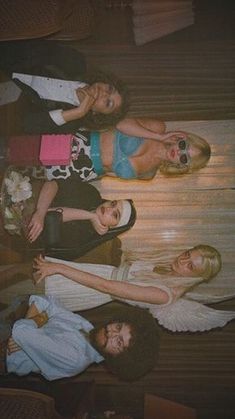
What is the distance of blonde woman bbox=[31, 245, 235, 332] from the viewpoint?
117 inches

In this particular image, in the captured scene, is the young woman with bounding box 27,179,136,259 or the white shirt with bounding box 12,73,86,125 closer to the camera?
the young woman with bounding box 27,179,136,259

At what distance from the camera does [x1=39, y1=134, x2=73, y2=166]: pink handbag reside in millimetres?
3053

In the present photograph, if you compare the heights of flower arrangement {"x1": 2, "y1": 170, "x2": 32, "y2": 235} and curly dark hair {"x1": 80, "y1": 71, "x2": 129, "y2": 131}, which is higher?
curly dark hair {"x1": 80, "y1": 71, "x2": 129, "y2": 131}

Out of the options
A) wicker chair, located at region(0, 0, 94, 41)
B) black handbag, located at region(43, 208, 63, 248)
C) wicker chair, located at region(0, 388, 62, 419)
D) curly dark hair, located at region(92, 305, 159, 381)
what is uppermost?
wicker chair, located at region(0, 0, 94, 41)

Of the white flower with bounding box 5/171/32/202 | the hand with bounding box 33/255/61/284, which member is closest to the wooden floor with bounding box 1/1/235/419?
the hand with bounding box 33/255/61/284

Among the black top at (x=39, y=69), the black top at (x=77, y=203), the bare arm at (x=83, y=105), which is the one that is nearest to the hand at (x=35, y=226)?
the black top at (x=77, y=203)

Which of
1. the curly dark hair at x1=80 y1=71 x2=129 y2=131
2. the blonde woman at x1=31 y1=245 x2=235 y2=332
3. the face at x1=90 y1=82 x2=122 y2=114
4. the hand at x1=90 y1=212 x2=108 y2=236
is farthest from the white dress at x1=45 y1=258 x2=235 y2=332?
the face at x1=90 y1=82 x2=122 y2=114

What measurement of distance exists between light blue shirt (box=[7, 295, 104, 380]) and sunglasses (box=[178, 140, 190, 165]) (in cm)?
123

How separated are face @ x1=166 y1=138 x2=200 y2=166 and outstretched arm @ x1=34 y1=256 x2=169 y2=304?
85cm

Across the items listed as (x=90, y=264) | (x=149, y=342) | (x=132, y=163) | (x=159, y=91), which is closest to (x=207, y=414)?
(x=149, y=342)

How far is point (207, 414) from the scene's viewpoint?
3.02m

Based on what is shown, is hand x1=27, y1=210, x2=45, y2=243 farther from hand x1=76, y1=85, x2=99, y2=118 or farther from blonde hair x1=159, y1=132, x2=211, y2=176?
blonde hair x1=159, y1=132, x2=211, y2=176

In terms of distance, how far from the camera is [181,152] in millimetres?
2994

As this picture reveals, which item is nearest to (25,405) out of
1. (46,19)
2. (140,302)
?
(140,302)
